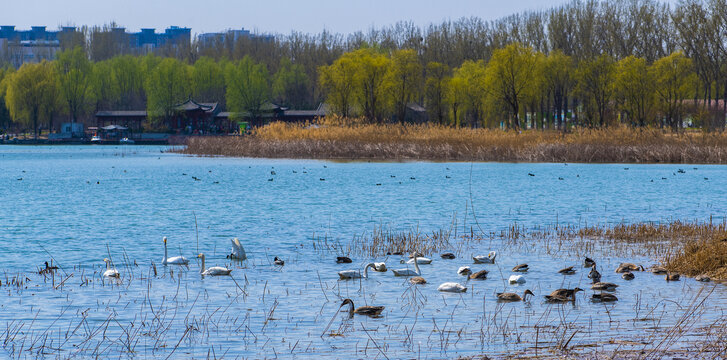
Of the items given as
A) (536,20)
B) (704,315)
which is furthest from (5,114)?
(704,315)

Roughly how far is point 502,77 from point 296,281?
71171 millimetres

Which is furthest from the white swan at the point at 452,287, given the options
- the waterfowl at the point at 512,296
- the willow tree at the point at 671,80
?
the willow tree at the point at 671,80

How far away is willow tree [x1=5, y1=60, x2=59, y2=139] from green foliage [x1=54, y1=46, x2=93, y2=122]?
431cm

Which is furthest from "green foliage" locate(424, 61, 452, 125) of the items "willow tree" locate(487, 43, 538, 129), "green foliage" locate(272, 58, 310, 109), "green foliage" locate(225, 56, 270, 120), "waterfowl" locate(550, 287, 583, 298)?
"waterfowl" locate(550, 287, 583, 298)

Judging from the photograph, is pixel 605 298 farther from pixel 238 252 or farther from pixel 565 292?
pixel 238 252

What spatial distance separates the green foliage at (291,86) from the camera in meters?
136

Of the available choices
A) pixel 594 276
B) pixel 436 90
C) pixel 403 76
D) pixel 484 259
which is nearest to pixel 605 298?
pixel 594 276

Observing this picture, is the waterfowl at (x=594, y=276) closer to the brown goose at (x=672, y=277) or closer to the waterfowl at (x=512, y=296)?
the brown goose at (x=672, y=277)

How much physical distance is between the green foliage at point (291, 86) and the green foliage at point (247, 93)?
811 cm

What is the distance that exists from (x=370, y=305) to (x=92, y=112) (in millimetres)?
130280

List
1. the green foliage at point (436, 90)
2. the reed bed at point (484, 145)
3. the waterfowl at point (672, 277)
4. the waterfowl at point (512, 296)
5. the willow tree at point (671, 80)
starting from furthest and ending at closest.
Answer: the green foliage at point (436, 90)
the willow tree at point (671, 80)
the reed bed at point (484, 145)
the waterfowl at point (672, 277)
the waterfowl at point (512, 296)

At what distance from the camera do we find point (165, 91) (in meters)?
124

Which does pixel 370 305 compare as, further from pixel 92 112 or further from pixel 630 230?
pixel 92 112

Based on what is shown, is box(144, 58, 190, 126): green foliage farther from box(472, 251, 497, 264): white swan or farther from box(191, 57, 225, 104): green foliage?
box(472, 251, 497, 264): white swan
